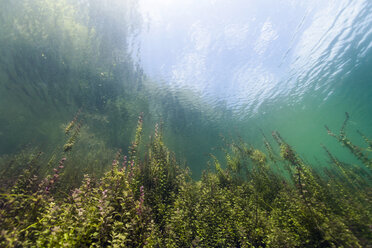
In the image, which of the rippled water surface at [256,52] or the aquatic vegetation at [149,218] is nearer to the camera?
the aquatic vegetation at [149,218]

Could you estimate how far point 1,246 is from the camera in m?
1.67

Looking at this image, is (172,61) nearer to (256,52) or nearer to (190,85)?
(190,85)

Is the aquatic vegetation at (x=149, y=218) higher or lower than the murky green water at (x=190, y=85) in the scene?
lower

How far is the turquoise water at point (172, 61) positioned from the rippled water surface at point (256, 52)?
82mm

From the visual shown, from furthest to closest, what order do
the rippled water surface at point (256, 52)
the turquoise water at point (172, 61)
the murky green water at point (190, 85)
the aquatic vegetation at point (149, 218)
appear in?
1. the rippled water surface at point (256, 52)
2. the turquoise water at point (172, 61)
3. the murky green water at point (190, 85)
4. the aquatic vegetation at point (149, 218)

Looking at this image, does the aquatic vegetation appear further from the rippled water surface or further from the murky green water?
the rippled water surface

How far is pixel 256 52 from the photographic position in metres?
13.0

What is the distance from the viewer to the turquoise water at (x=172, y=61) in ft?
33.7

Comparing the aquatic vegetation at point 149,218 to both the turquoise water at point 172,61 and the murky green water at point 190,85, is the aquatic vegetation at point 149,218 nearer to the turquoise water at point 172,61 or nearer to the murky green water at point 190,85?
the murky green water at point 190,85

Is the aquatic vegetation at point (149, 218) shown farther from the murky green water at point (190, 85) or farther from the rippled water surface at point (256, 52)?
the rippled water surface at point (256, 52)

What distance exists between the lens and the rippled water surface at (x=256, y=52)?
1045 centimetres

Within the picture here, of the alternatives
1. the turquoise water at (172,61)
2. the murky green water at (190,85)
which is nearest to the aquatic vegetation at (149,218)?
the murky green water at (190,85)


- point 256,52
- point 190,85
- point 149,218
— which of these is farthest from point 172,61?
point 149,218

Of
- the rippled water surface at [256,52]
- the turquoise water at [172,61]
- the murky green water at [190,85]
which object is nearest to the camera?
the murky green water at [190,85]
